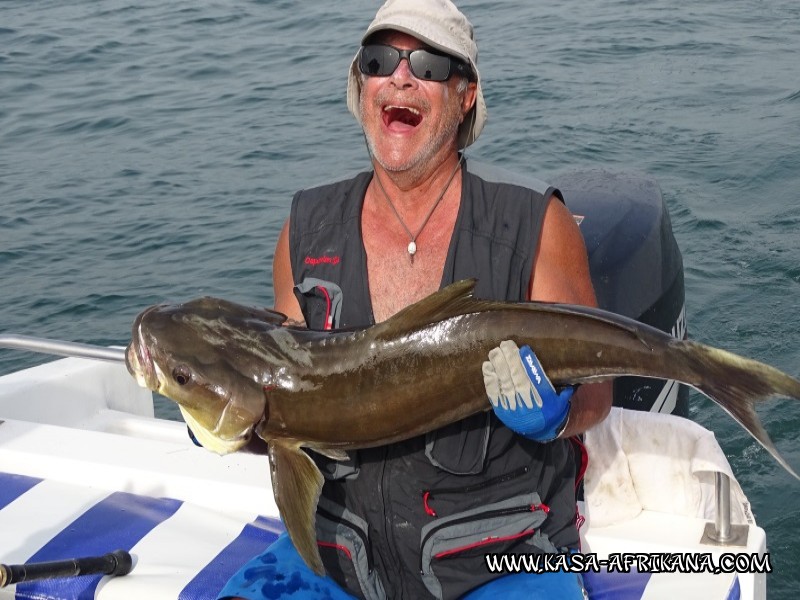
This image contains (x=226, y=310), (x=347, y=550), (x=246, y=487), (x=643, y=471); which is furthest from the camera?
(x=246, y=487)

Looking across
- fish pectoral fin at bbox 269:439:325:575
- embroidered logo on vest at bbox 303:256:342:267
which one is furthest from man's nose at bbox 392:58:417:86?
fish pectoral fin at bbox 269:439:325:575

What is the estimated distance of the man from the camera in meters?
3.24

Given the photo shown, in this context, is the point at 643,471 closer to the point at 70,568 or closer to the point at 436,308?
the point at 436,308

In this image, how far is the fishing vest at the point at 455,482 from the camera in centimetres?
322

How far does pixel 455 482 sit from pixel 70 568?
1.37 m

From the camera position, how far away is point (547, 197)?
341 centimetres

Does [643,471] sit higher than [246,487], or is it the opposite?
[643,471]

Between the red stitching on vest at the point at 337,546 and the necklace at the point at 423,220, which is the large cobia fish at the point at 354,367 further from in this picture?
the necklace at the point at 423,220

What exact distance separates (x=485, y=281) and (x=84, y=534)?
6.15 feet

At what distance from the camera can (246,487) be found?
4.26 metres

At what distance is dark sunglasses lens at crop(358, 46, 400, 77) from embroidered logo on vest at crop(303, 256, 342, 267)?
592 millimetres

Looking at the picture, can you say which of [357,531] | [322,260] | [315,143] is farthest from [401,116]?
[315,143]

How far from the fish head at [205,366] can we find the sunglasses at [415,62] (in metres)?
0.99

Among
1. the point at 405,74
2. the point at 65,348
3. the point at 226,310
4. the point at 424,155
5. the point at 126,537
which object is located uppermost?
the point at 405,74
